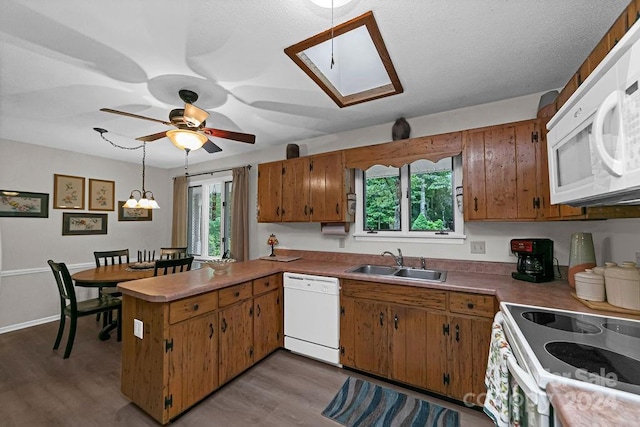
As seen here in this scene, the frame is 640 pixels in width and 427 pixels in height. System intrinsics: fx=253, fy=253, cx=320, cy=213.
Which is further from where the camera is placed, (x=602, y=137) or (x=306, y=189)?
(x=306, y=189)

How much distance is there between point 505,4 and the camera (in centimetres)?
136

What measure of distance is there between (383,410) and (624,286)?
1.71 meters

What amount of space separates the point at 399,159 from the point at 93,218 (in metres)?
4.93

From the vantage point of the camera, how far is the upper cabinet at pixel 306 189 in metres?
2.93

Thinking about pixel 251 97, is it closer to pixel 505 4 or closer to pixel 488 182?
pixel 505 4

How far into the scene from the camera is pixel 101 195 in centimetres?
432

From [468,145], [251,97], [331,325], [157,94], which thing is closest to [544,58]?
[468,145]

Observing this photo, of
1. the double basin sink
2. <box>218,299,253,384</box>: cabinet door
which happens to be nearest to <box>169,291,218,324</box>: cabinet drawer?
<box>218,299,253,384</box>: cabinet door

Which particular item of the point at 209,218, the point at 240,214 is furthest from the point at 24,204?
the point at 240,214

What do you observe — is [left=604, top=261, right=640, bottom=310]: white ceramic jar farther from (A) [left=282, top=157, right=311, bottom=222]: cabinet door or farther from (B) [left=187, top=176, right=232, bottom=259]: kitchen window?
(B) [left=187, top=176, right=232, bottom=259]: kitchen window

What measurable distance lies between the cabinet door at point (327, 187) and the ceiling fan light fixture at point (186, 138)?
136cm

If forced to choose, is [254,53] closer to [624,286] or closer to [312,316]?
[312,316]

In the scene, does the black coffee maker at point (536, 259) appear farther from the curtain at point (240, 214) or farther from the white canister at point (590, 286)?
the curtain at point (240, 214)

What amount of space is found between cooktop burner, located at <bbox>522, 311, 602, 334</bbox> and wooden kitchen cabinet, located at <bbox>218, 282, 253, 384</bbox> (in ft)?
6.90
